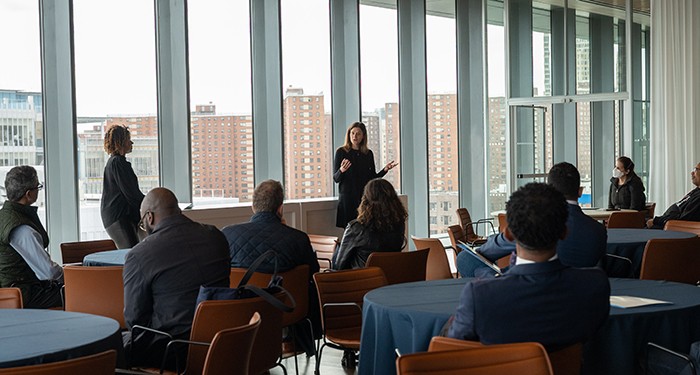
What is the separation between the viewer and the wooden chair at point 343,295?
5.03 m

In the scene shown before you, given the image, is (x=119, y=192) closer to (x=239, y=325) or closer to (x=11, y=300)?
(x=11, y=300)

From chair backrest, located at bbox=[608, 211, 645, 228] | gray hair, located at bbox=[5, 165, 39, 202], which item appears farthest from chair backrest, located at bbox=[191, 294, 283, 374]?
chair backrest, located at bbox=[608, 211, 645, 228]

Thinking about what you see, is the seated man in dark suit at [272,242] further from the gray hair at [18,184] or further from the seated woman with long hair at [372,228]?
the gray hair at [18,184]

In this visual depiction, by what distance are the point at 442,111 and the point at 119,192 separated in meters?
6.90

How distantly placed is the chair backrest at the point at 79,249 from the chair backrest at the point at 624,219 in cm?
495

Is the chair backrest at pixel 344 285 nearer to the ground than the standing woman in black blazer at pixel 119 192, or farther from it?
nearer to the ground

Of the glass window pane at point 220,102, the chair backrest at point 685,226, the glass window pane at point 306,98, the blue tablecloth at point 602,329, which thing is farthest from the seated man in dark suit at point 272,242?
the glass window pane at point 306,98

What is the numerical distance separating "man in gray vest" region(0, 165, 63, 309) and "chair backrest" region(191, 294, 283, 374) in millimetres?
2001

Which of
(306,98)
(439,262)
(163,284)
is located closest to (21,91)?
(306,98)

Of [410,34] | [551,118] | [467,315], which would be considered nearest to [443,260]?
[467,315]

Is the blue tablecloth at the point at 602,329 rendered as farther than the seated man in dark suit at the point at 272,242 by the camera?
No

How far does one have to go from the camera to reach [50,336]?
3.53 metres

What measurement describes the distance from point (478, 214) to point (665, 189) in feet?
9.83

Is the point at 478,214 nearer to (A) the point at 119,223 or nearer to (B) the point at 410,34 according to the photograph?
(B) the point at 410,34
